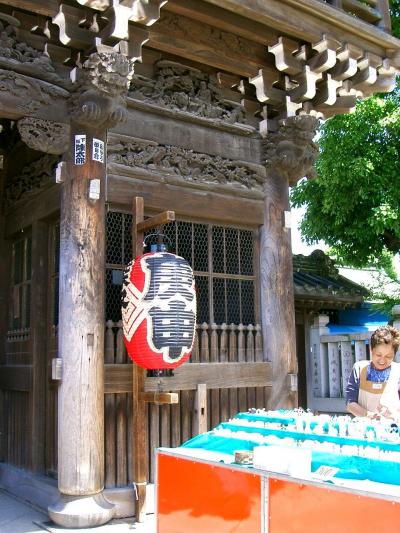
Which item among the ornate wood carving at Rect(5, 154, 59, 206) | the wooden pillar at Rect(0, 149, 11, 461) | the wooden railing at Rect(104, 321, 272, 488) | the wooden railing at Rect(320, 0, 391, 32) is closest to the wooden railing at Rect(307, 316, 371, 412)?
the wooden railing at Rect(104, 321, 272, 488)

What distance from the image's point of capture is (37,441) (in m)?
6.48

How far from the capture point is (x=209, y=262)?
6648 mm

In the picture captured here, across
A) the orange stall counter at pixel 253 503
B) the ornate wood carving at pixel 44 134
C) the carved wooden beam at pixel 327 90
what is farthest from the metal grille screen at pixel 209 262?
the orange stall counter at pixel 253 503

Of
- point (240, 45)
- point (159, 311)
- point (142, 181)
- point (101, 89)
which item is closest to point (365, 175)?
point (240, 45)

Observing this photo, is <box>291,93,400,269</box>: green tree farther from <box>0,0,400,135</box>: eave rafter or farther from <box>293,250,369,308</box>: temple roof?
<box>0,0,400,135</box>: eave rafter

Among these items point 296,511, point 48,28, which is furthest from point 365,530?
point 48,28

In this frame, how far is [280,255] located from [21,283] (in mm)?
3047

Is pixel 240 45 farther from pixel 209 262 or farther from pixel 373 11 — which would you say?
pixel 209 262

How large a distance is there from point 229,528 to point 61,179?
11.5 ft

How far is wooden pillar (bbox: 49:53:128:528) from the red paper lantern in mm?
383

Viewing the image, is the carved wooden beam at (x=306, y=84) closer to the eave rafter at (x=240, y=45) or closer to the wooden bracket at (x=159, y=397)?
the eave rafter at (x=240, y=45)

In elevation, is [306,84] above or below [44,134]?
above

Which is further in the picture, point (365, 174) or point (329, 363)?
point (365, 174)

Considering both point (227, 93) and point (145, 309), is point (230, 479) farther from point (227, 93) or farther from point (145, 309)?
point (227, 93)
